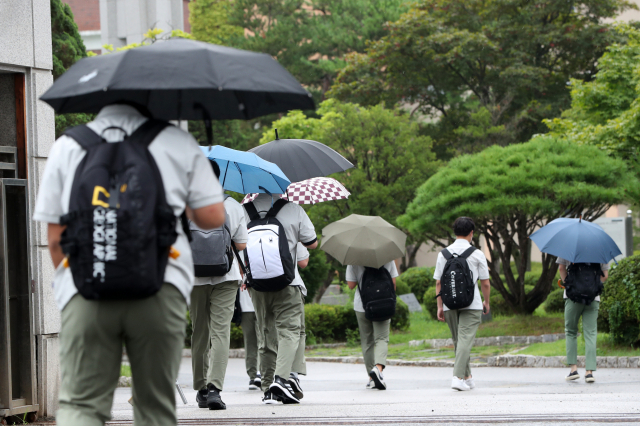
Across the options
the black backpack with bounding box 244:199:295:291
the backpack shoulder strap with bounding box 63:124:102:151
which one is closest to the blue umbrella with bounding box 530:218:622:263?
the black backpack with bounding box 244:199:295:291

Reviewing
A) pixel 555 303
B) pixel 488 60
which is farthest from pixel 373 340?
pixel 488 60

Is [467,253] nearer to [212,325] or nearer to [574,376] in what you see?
[574,376]

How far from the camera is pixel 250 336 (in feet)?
29.6

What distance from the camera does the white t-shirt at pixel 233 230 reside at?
6379 mm

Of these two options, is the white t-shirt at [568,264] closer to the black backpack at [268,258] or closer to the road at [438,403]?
the road at [438,403]

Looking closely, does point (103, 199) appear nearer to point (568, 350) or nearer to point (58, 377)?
point (58, 377)

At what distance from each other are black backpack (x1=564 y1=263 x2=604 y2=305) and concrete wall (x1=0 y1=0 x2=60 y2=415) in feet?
18.9

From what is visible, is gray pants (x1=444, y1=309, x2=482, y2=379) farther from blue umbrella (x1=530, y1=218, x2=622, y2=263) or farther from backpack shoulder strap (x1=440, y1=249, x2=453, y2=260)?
blue umbrella (x1=530, y1=218, x2=622, y2=263)

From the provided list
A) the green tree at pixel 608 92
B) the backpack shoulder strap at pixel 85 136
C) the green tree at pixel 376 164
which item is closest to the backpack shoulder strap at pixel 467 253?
the backpack shoulder strap at pixel 85 136

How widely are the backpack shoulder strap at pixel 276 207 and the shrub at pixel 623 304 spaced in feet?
19.9

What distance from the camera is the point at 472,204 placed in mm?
13828

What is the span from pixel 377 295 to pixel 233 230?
2.87 meters

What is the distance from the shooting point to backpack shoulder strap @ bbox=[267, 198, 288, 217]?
276 inches

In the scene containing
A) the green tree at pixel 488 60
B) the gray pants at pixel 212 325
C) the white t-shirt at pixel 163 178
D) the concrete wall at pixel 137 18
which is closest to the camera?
the white t-shirt at pixel 163 178
